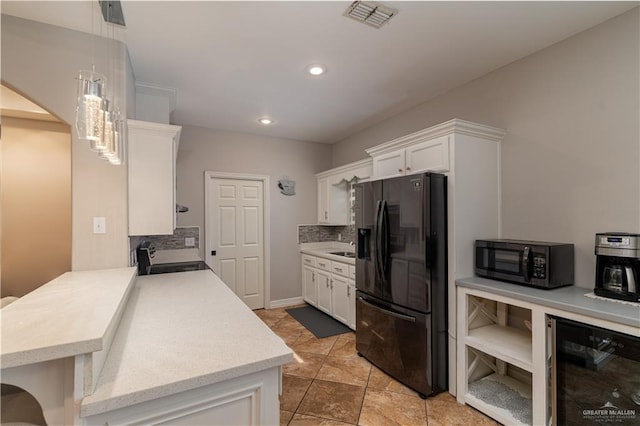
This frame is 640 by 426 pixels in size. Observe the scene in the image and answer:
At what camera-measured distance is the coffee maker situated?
1.67 m

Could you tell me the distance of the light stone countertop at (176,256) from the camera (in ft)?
11.5

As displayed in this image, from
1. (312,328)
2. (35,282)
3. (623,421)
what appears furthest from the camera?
(312,328)

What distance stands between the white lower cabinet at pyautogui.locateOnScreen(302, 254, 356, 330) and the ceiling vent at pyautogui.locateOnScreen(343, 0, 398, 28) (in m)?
2.47

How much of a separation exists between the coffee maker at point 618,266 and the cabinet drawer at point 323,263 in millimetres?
2703

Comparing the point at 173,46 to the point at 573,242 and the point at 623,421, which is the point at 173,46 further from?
the point at 623,421

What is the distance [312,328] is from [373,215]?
5.99 feet

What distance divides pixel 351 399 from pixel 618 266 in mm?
1949

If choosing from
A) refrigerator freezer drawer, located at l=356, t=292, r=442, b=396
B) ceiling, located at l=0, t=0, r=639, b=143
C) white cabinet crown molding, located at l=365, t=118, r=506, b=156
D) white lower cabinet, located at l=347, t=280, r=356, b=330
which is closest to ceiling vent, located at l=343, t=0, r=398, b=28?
ceiling, located at l=0, t=0, r=639, b=143

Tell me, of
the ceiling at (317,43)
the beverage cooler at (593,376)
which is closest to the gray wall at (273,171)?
the ceiling at (317,43)

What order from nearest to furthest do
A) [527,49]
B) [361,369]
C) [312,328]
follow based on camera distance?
[527,49] → [361,369] → [312,328]

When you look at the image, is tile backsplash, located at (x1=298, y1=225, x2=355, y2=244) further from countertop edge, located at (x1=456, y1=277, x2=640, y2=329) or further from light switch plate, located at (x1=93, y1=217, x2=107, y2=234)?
light switch plate, located at (x1=93, y1=217, x2=107, y2=234)

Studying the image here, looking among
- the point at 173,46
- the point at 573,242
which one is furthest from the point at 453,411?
the point at 173,46

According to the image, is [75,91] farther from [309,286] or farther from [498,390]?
[498,390]

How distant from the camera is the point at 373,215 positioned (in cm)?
273
